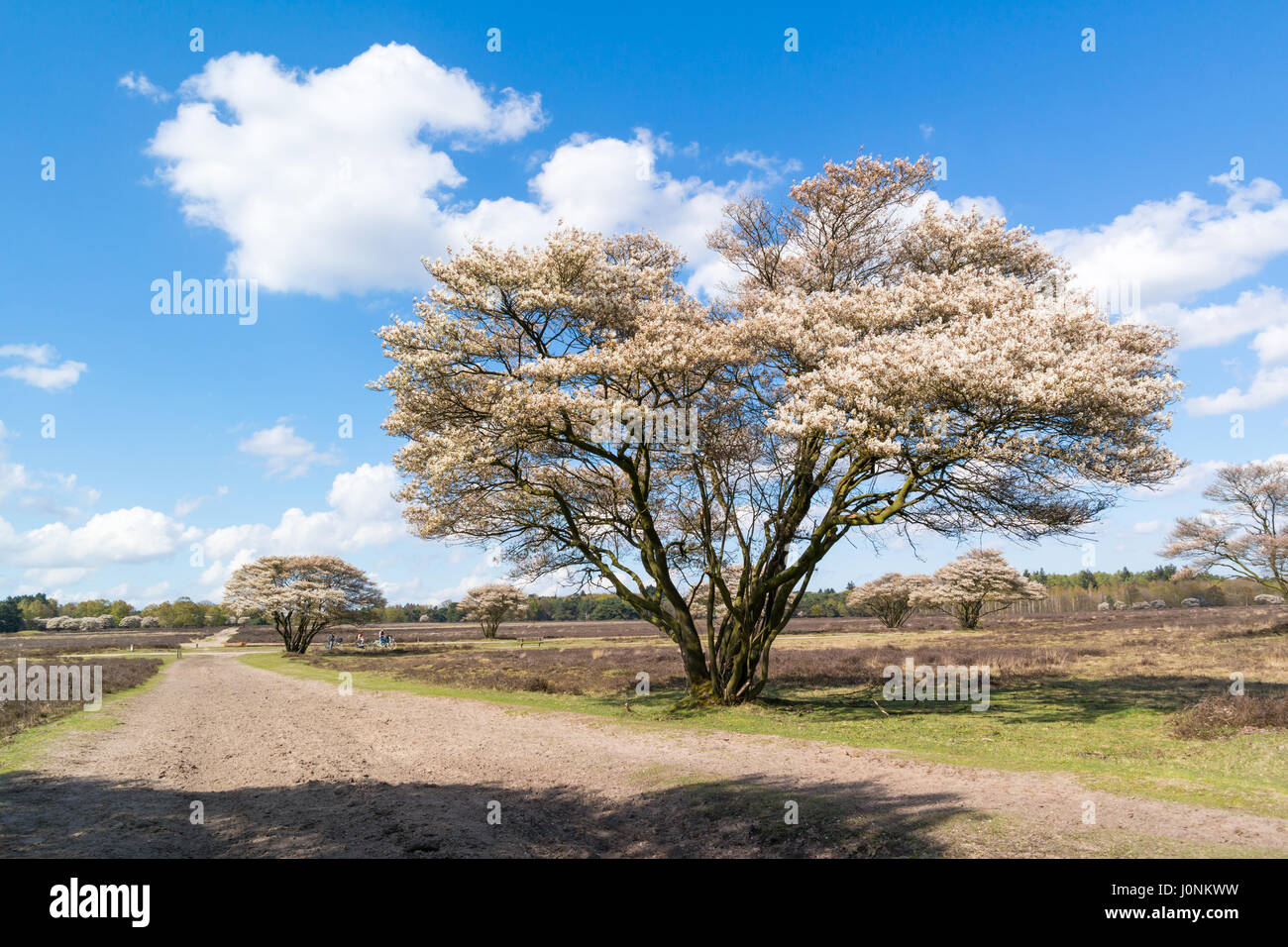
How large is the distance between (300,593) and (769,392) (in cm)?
5146

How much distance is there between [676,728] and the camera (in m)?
17.5

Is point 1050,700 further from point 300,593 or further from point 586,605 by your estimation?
point 586,605

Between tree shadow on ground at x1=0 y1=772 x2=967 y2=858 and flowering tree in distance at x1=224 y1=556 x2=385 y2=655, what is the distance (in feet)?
165

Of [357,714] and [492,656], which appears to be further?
[492,656]

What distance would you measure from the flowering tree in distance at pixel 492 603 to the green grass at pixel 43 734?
56277 mm

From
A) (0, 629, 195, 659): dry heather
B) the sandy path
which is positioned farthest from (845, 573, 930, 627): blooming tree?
(0, 629, 195, 659): dry heather

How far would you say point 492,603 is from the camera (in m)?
81.4

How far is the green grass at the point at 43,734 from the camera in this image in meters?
14.1

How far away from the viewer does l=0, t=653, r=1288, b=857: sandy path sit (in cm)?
836

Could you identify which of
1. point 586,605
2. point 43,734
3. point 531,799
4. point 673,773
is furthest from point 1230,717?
point 586,605
